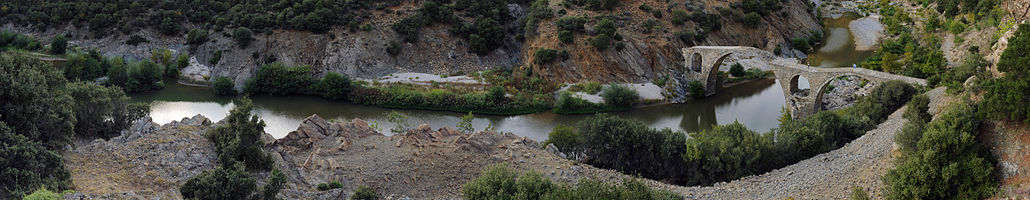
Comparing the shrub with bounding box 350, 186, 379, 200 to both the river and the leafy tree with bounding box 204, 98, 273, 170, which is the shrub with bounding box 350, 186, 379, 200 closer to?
the leafy tree with bounding box 204, 98, 273, 170

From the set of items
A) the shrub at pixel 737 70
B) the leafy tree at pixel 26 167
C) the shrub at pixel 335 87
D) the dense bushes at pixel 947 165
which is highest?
the leafy tree at pixel 26 167

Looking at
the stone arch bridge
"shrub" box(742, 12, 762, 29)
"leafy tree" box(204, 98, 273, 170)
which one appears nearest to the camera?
"leafy tree" box(204, 98, 273, 170)

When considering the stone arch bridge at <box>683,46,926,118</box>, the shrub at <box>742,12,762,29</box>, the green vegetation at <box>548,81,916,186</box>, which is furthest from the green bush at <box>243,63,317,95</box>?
the shrub at <box>742,12,762,29</box>

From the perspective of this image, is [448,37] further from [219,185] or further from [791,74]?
[219,185]

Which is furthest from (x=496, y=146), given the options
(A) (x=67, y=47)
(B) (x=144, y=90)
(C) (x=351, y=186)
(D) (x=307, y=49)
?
(A) (x=67, y=47)

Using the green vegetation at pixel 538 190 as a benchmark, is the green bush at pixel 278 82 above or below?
below

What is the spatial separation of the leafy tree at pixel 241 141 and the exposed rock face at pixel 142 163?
0.50 meters

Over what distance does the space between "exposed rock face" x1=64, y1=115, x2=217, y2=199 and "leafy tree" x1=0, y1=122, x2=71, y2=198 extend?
2.23ft

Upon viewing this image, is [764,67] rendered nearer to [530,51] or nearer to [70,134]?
[530,51]

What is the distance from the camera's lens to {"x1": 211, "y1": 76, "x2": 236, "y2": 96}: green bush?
6500cm

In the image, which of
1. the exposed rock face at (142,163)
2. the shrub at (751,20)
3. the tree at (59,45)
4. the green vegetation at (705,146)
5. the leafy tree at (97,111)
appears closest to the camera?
the exposed rock face at (142,163)

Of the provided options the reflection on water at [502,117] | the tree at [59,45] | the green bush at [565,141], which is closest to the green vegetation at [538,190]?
the green bush at [565,141]

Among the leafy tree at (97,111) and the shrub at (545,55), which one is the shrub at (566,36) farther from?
the leafy tree at (97,111)

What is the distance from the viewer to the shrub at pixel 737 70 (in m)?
65.4
